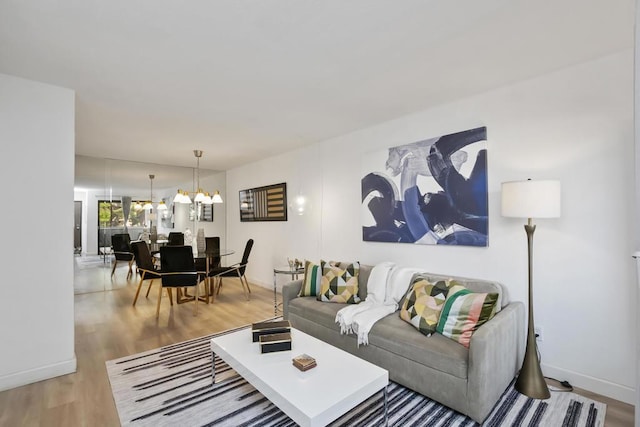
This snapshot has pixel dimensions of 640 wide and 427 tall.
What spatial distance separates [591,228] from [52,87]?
4.41 meters

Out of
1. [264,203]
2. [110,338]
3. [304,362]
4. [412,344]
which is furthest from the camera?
[264,203]

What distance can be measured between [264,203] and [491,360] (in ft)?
14.5

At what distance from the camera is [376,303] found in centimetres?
291

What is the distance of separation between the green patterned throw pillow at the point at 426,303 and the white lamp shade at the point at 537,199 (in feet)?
2.38

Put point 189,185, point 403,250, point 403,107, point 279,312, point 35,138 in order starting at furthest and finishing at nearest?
1. point 189,185
2. point 279,312
3. point 403,250
4. point 403,107
5. point 35,138

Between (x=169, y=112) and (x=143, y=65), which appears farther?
(x=169, y=112)

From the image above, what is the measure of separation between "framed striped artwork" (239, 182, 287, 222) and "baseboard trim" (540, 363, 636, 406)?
3.86m

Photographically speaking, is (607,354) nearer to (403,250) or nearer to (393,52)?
(403,250)

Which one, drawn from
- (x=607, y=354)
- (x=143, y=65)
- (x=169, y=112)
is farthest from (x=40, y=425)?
(x=607, y=354)

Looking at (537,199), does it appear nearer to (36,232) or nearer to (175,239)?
(36,232)

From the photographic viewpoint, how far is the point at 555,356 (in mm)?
2395

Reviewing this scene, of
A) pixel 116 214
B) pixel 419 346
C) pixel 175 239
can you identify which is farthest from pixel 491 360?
pixel 116 214

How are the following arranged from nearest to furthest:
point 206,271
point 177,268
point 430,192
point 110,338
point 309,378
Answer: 1. point 309,378
2. point 430,192
3. point 110,338
4. point 177,268
5. point 206,271

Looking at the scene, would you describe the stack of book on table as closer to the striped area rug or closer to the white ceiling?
the striped area rug
